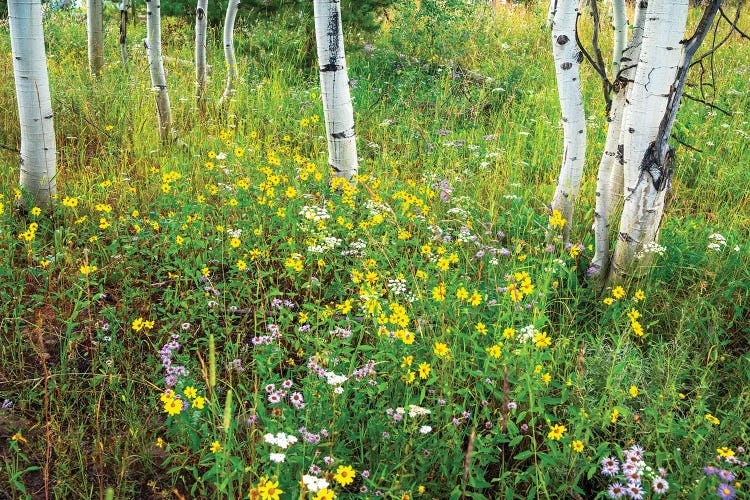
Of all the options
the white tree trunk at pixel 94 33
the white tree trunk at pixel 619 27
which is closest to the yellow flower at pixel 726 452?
the white tree trunk at pixel 619 27

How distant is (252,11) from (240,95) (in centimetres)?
306

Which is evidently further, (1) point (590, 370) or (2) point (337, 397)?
Result: (1) point (590, 370)

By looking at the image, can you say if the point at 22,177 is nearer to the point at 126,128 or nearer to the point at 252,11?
the point at 126,128

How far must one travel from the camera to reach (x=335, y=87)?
441 centimetres

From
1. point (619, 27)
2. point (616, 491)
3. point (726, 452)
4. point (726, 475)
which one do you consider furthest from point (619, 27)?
point (616, 491)

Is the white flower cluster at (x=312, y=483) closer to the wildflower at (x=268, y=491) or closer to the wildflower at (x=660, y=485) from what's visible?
the wildflower at (x=268, y=491)

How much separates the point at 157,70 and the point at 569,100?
13.2 feet

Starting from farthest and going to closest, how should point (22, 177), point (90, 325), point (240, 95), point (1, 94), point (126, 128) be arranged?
1. point (240, 95)
2. point (1, 94)
3. point (126, 128)
4. point (22, 177)
5. point (90, 325)

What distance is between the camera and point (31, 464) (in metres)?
2.46

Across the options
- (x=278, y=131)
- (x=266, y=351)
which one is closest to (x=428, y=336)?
(x=266, y=351)

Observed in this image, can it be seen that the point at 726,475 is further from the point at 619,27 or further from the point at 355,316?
the point at 619,27

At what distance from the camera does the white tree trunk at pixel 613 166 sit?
3721 millimetres

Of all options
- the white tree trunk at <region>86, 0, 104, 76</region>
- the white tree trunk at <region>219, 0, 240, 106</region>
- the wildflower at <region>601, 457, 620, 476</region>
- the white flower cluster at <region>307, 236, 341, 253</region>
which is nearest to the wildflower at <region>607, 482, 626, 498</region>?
the wildflower at <region>601, 457, 620, 476</region>

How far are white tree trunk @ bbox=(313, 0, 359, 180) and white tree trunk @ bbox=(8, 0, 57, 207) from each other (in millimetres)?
2053
